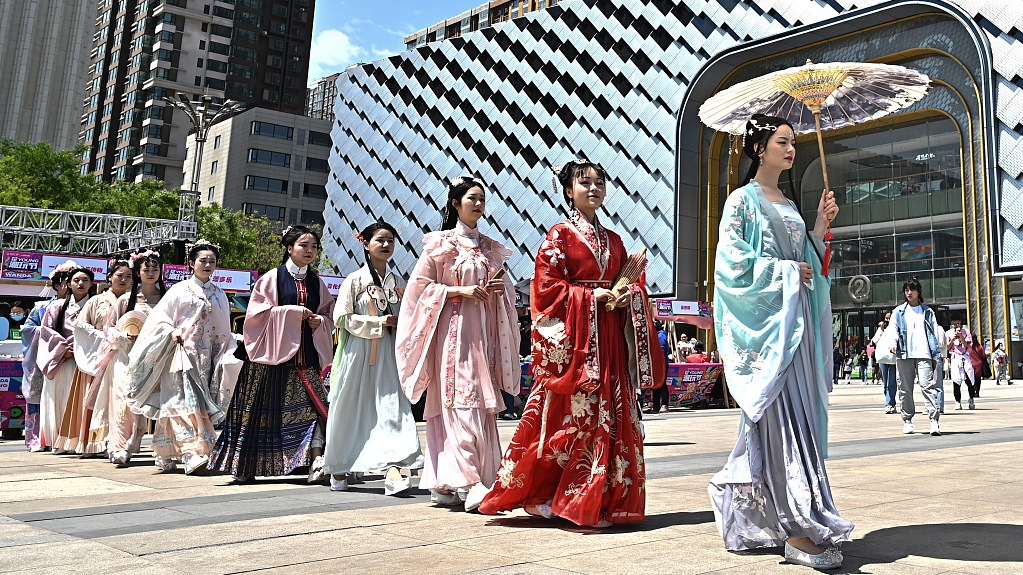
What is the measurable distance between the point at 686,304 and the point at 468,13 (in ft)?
182

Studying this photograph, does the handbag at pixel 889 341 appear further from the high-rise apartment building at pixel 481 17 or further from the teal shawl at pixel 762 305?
the high-rise apartment building at pixel 481 17

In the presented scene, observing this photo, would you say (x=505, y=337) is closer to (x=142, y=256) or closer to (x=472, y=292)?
(x=472, y=292)

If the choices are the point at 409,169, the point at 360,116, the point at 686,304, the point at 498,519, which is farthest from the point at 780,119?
the point at 360,116

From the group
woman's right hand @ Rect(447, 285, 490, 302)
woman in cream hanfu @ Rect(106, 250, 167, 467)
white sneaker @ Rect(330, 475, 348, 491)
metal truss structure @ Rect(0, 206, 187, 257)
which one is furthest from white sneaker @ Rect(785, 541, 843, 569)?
metal truss structure @ Rect(0, 206, 187, 257)

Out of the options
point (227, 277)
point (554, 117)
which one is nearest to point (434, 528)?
point (227, 277)

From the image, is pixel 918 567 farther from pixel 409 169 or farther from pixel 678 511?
pixel 409 169

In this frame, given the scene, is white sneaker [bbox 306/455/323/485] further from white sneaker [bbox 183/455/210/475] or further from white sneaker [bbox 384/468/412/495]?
white sneaker [bbox 183/455/210/475]

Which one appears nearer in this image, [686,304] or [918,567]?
[918,567]

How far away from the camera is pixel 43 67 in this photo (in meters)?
58.3

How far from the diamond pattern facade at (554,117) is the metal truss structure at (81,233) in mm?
16075

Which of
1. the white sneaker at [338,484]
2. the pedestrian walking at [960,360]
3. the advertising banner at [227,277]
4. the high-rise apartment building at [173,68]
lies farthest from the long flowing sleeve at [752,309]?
the high-rise apartment building at [173,68]

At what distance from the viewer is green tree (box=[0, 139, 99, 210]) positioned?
35.2m

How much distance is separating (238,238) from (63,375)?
122 feet

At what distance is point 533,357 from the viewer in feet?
13.7
